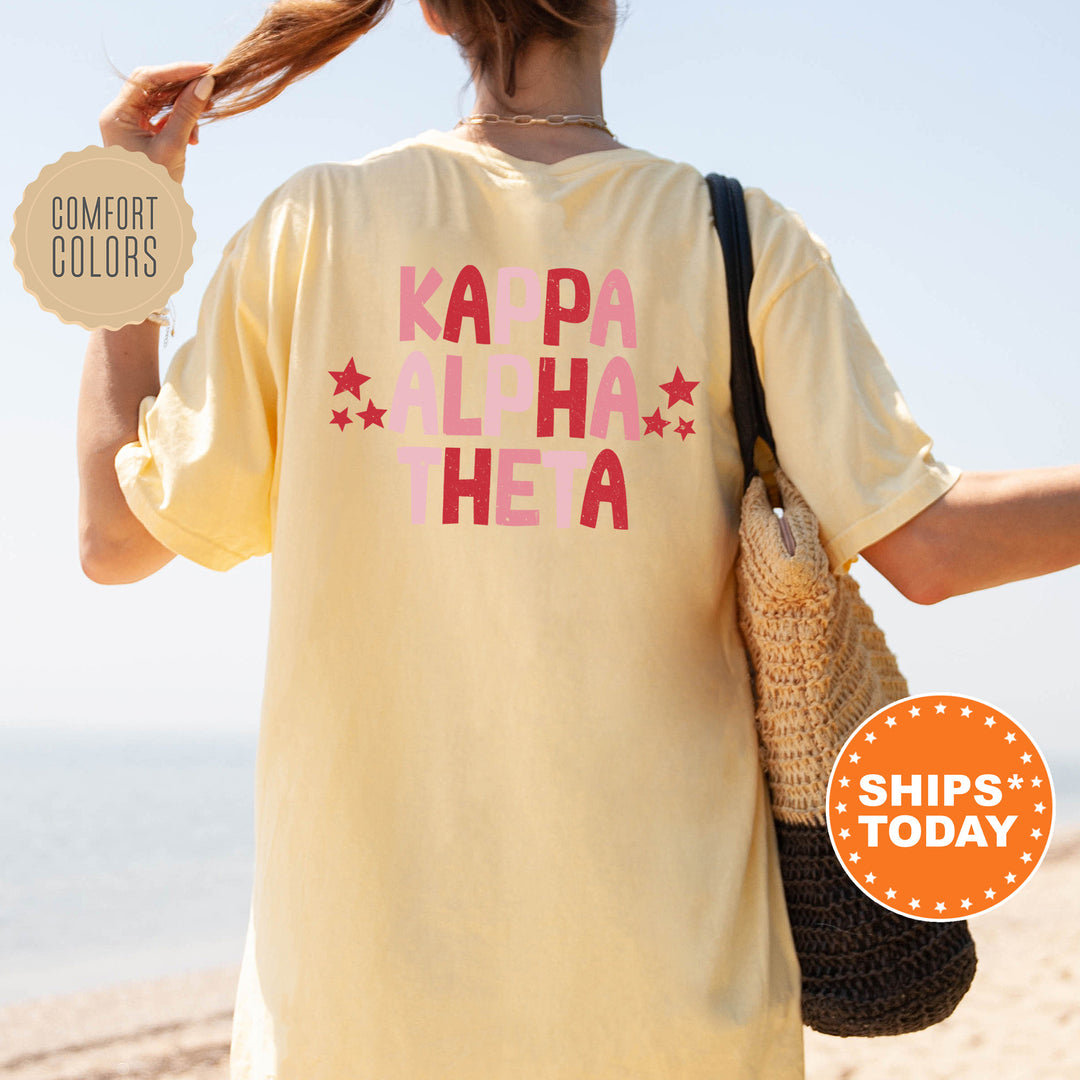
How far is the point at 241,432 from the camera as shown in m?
1.15

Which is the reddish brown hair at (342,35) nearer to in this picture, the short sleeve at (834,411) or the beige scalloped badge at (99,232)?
the beige scalloped badge at (99,232)

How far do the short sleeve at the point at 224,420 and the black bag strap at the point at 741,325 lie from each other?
1.41ft

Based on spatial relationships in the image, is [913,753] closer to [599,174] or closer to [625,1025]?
[625,1025]

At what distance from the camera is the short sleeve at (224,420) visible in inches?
44.3

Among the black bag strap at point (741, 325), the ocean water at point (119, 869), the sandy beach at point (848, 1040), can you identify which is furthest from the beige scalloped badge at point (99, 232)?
the ocean water at point (119, 869)

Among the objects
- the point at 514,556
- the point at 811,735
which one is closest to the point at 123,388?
the point at 514,556

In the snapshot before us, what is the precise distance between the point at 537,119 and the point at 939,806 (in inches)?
33.5

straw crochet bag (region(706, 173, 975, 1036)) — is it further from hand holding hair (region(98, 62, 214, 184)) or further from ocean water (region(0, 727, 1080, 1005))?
ocean water (region(0, 727, 1080, 1005))

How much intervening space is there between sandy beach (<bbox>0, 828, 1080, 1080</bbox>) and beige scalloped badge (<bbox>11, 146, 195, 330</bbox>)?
16.6ft

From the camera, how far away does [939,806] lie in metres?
1.29

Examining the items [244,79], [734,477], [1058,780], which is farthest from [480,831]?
[1058,780]

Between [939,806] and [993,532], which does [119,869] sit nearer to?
[939,806]

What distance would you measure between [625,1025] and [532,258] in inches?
28.1

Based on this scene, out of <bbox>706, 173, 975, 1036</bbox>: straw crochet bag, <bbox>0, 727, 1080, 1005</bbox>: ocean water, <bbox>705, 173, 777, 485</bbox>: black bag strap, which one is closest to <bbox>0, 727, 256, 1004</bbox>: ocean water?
<bbox>0, 727, 1080, 1005</bbox>: ocean water
